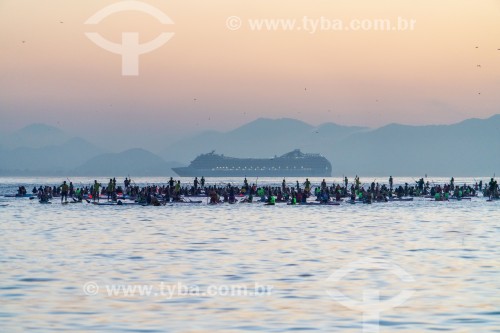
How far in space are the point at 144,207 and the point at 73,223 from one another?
68.8 feet

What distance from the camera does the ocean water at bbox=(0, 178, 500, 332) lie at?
62.5 feet

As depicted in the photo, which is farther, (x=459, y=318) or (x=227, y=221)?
(x=227, y=221)

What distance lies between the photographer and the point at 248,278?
83.4 feet

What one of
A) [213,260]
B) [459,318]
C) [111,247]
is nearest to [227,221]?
[111,247]

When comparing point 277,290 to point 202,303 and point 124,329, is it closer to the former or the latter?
point 202,303

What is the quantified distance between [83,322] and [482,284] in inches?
450

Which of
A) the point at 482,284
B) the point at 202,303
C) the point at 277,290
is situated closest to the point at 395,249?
the point at 482,284

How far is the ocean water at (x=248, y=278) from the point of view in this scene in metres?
19.0

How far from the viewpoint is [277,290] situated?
75.7 feet

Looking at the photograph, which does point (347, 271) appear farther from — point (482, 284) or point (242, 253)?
point (242, 253)

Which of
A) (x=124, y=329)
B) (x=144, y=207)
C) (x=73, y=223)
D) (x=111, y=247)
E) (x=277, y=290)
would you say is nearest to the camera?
(x=124, y=329)

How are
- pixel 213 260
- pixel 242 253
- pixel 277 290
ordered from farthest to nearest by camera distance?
pixel 242 253 → pixel 213 260 → pixel 277 290

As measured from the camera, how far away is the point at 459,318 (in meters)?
19.4

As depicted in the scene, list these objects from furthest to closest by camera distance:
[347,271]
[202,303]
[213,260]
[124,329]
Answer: [213,260], [347,271], [202,303], [124,329]
